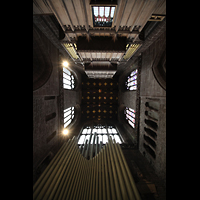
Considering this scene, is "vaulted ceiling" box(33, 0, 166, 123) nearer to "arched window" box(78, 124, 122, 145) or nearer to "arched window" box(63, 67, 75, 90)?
"arched window" box(63, 67, 75, 90)

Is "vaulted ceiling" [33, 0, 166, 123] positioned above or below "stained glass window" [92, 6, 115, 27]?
below

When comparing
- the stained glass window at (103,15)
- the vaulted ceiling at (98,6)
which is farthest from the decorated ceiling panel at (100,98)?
the stained glass window at (103,15)

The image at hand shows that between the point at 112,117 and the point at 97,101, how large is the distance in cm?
520

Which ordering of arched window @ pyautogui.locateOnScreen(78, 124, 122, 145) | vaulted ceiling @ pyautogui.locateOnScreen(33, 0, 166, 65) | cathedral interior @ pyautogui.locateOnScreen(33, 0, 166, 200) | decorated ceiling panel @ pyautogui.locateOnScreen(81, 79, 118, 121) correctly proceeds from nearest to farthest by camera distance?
1. vaulted ceiling @ pyautogui.locateOnScreen(33, 0, 166, 65)
2. cathedral interior @ pyautogui.locateOnScreen(33, 0, 166, 200)
3. arched window @ pyautogui.locateOnScreen(78, 124, 122, 145)
4. decorated ceiling panel @ pyautogui.locateOnScreen(81, 79, 118, 121)

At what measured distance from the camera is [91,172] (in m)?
5.95

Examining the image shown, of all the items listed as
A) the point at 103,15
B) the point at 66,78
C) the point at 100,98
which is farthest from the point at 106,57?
the point at 100,98

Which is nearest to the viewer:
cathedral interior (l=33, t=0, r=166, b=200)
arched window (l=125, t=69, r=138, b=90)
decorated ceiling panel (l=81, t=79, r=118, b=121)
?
cathedral interior (l=33, t=0, r=166, b=200)

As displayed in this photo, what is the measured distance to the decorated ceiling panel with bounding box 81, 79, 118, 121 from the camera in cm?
2253

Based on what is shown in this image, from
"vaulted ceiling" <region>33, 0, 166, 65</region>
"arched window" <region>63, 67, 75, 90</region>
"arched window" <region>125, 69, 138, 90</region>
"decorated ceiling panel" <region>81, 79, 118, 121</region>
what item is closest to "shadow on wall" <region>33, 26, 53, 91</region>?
"vaulted ceiling" <region>33, 0, 166, 65</region>
